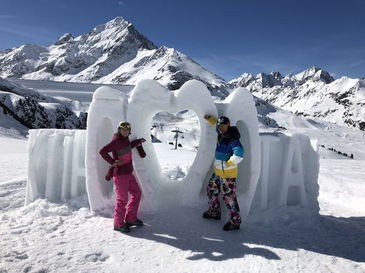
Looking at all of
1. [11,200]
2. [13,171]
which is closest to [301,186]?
[11,200]

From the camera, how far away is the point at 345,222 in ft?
22.6

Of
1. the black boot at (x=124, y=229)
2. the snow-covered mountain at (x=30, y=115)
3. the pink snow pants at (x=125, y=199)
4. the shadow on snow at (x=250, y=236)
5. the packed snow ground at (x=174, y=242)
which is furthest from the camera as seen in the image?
the snow-covered mountain at (x=30, y=115)

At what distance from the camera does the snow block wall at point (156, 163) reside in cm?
629

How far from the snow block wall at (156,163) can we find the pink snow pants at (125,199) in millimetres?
529

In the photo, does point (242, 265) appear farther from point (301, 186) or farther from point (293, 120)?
point (293, 120)

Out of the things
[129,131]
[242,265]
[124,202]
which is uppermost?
[129,131]

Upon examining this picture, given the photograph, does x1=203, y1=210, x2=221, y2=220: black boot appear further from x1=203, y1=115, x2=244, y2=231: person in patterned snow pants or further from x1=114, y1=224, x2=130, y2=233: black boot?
x1=114, y1=224, x2=130, y2=233: black boot

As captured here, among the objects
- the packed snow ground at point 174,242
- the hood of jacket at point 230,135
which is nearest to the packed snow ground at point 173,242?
the packed snow ground at point 174,242

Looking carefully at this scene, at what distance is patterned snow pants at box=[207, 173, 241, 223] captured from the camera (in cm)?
573

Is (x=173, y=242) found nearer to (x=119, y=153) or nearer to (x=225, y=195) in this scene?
(x=225, y=195)

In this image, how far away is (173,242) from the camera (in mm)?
5207

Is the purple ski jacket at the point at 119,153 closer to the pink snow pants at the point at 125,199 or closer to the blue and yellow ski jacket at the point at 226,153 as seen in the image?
the pink snow pants at the point at 125,199

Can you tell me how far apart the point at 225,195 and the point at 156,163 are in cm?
177

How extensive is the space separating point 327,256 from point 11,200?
585cm
